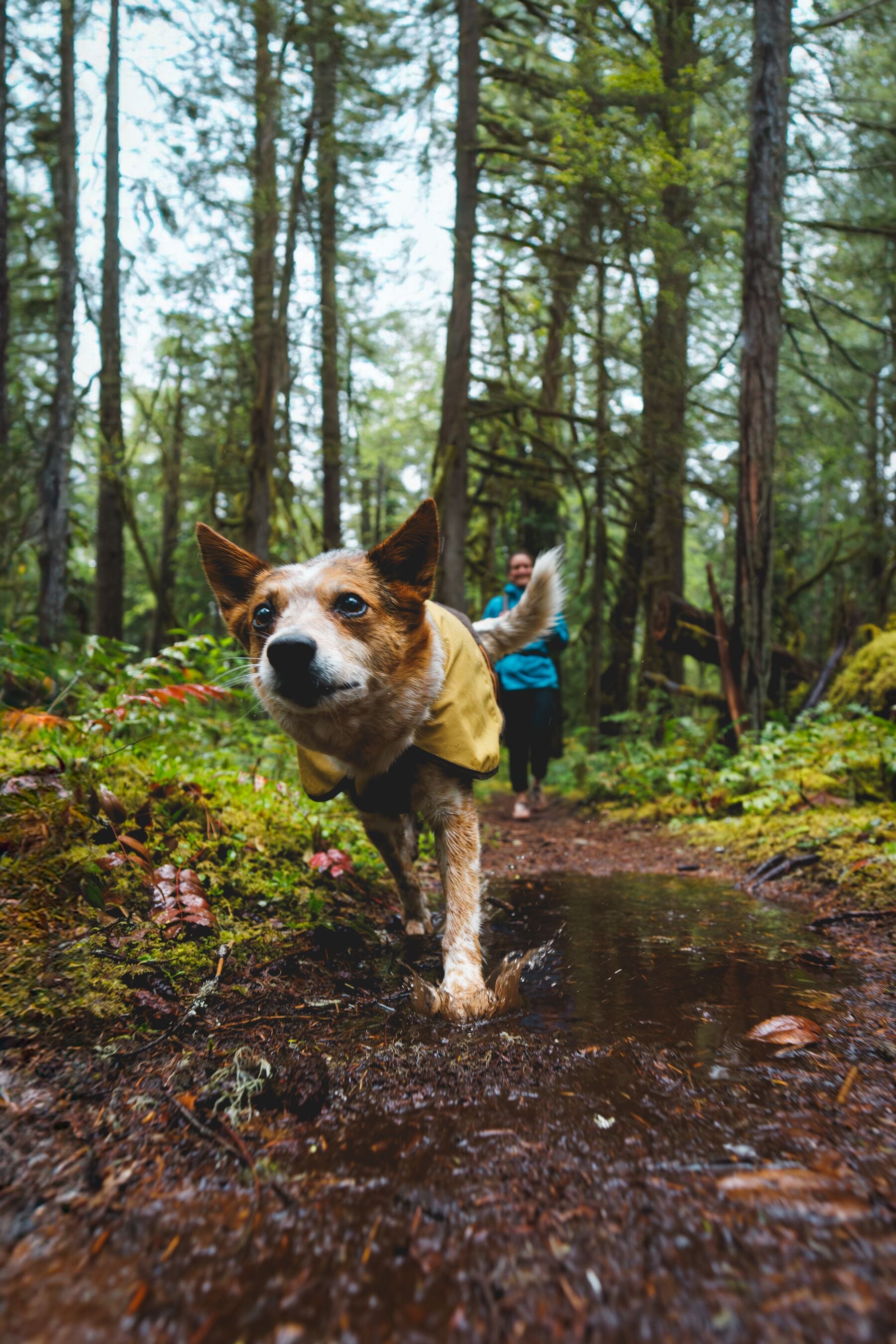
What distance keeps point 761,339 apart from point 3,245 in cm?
865

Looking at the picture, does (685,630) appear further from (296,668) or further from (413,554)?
(296,668)


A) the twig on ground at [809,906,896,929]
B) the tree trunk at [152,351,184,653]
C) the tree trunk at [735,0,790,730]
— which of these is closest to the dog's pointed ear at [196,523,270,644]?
the twig on ground at [809,906,896,929]

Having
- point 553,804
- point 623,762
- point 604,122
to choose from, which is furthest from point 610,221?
point 553,804

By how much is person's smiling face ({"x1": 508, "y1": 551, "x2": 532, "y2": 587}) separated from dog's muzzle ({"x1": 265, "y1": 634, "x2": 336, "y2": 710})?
5517 mm

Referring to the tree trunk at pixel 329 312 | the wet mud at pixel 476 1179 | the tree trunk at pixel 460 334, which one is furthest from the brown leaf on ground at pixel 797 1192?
the tree trunk at pixel 329 312

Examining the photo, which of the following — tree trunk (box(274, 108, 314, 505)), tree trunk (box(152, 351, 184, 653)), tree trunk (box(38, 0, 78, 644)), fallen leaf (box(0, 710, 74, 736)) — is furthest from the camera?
tree trunk (box(152, 351, 184, 653))

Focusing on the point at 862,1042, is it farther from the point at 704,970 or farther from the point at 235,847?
the point at 235,847

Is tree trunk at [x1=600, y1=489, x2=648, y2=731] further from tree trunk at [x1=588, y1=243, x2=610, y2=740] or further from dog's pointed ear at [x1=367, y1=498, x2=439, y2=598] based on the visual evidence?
dog's pointed ear at [x1=367, y1=498, x2=439, y2=598]

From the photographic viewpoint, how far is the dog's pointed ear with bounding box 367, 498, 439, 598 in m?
3.00

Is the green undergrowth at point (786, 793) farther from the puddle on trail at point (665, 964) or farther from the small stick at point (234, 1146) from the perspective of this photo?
the small stick at point (234, 1146)

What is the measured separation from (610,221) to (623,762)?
6.48m

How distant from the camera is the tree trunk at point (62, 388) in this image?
997 centimetres

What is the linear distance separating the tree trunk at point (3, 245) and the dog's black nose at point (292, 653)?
26.3 feet

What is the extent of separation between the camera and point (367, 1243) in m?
1.27
